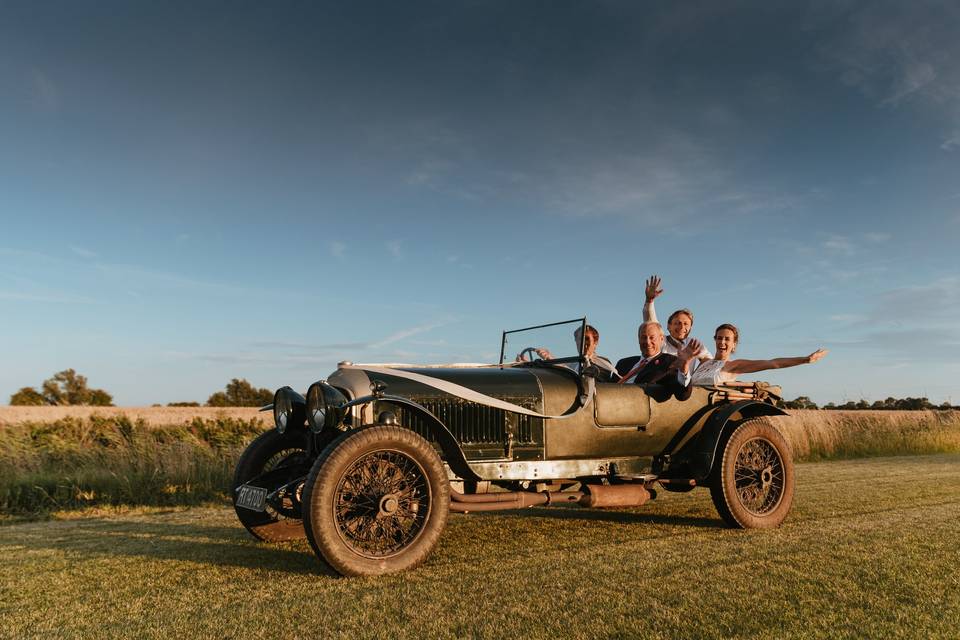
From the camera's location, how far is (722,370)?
20.1ft

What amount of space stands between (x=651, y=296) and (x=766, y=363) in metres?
1.19

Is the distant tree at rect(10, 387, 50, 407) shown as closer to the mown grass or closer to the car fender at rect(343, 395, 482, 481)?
the mown grass

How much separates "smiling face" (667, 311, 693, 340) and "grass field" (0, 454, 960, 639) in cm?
163

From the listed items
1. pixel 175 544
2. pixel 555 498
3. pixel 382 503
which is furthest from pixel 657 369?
pixel 175 544

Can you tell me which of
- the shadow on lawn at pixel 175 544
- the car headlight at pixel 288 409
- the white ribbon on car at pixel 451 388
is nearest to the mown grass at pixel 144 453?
the shadow on lawn at pixel 175 544

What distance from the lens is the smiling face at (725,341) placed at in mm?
6293

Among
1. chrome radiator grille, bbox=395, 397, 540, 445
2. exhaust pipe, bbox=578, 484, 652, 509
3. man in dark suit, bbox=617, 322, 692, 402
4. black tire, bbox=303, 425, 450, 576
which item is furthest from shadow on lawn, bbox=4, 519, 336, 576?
man in dark suit, bbox=617, 322, 692, 402

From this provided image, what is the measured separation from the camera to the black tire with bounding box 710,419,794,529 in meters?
5.44

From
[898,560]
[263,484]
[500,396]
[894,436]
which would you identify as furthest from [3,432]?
[894,436]

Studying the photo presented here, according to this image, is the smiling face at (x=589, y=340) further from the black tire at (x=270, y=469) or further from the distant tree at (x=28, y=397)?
the distant tree at (x=28, y=397)

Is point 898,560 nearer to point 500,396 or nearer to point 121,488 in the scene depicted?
point 500,396

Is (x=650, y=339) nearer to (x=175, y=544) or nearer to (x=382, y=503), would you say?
(x=382, y=503)

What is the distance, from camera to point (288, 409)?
4961 mm

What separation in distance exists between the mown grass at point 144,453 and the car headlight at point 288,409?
158 inches
